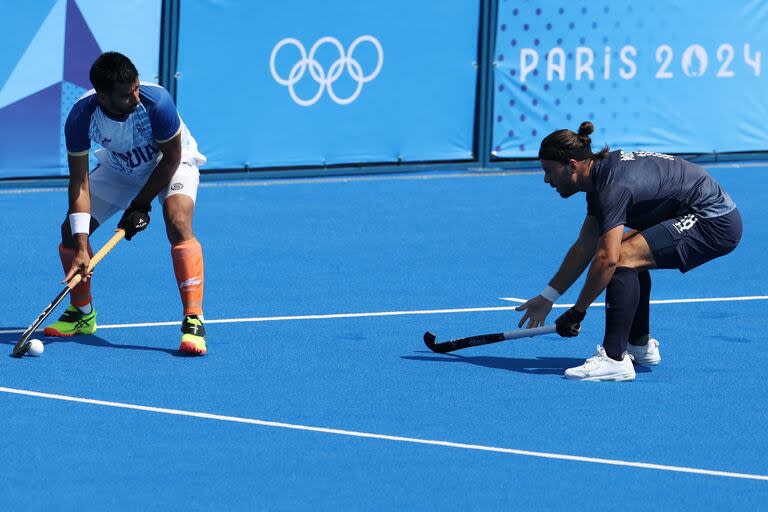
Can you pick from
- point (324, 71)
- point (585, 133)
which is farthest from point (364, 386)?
point (324, 71)

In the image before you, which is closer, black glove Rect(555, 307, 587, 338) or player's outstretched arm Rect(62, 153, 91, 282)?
black glove Rect(555, 307, 587, 338)

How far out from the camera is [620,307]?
8109mm

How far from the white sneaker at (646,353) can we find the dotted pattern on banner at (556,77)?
27.3ft

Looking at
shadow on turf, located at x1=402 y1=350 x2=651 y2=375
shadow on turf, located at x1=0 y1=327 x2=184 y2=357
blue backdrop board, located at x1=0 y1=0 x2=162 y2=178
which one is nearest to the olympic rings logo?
blue backdrop board, located at x1=0 y1=0 x2=162 y2=178

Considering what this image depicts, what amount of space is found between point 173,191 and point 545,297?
2081mm

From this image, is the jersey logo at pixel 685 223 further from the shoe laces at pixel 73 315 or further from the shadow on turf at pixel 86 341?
the shoe laces at pixel 73 315

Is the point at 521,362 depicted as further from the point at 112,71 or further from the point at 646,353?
the point at 112,71

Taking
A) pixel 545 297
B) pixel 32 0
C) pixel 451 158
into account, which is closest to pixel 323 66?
pixel 451 158

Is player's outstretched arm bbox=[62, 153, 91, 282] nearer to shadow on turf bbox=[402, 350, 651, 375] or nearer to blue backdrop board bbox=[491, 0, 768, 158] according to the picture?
shadow on turf bbox=[402, 350, 651, 375]

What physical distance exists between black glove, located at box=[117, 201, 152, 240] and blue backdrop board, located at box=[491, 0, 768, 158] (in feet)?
27.5

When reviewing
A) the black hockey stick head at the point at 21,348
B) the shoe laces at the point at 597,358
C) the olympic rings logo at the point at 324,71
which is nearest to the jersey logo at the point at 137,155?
the black hockey stick head at the point at 21,348

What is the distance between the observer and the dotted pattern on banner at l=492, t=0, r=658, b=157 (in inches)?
655

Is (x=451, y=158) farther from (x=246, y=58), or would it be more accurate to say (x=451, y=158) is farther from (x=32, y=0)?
(x=32, y=0)

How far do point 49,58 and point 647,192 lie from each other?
302 inches
